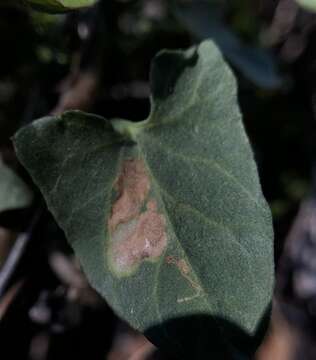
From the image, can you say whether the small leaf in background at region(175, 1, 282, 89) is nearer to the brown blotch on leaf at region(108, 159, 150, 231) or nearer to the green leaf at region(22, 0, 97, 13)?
the brown blotch on leaf at region(108, 159, 150, 231)

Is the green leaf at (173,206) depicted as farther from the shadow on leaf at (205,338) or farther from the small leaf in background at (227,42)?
the small leaf in background at (227,42)

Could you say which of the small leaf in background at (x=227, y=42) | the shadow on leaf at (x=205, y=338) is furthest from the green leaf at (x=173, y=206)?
the small leaf in background at (x=227, y=42)

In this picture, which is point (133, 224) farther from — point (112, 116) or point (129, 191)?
point (112, 116)

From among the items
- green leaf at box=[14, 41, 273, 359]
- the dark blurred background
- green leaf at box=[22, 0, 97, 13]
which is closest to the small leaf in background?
the dark blurred background

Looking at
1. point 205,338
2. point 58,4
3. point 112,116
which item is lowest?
point 112,116

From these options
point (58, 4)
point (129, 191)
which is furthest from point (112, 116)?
point (58, 4)

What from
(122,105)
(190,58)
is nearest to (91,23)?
(122,105)
